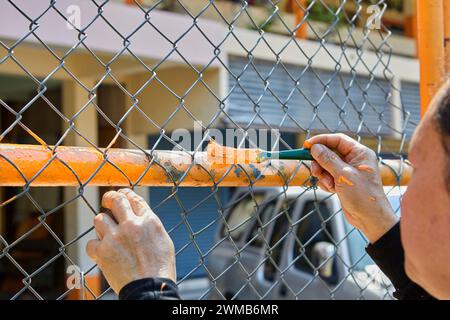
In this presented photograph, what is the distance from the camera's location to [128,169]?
1.50 m

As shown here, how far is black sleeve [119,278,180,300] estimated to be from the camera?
117 cm

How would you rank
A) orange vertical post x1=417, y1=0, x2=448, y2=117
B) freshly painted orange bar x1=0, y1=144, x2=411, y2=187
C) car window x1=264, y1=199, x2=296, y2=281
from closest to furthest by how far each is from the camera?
freshly painted orange bar x1=0, y1=144, x2=411, y2=187
orange vertical post x1=417, y1=0, x2=448, y2=117
car window x1=264, y1=199, x2=296, y2=281

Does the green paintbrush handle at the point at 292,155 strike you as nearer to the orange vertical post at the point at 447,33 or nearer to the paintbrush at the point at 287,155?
the paintbrush at the point at 287,155

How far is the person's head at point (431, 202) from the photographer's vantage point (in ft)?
3.78

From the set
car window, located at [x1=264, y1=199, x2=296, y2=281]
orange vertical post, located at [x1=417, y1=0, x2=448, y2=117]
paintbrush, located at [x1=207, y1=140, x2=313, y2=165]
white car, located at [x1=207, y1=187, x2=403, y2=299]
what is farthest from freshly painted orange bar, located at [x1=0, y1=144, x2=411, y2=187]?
car window, located at [x1=264, y1=199, x2=296, y2=281]

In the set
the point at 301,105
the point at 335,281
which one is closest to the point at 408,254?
the point at 335,281

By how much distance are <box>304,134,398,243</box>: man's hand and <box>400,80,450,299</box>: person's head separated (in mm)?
474

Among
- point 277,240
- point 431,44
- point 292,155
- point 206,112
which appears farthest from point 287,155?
point 206,112

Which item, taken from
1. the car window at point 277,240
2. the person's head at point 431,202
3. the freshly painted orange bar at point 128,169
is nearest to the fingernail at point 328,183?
the freshly painted orange bar at point 128,169

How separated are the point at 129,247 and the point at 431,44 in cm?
139

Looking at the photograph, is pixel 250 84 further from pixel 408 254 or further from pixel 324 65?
pixel 408 254

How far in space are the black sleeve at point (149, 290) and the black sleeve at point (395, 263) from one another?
0.74 metres

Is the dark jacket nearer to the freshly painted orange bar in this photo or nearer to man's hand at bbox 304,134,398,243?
man's hand at bbox 304,134,398,243
